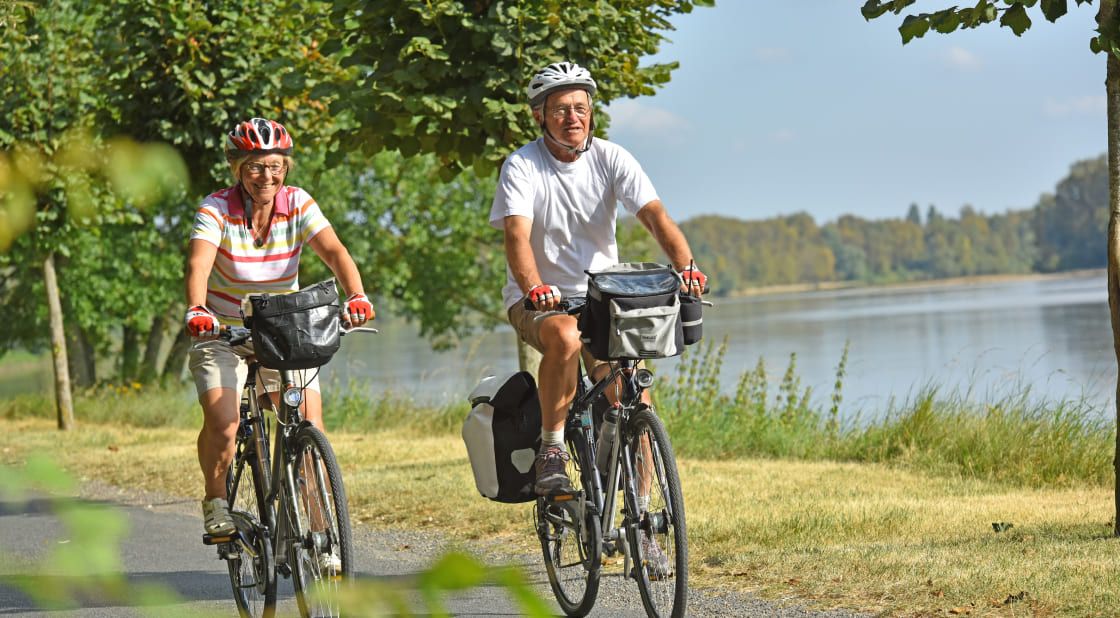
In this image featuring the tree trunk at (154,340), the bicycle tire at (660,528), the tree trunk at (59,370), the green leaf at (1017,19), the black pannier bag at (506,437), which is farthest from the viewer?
the tree trunk at (154,340)

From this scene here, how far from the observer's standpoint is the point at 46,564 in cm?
129

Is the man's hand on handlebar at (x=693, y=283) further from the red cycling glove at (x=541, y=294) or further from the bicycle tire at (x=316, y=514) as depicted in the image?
the bicycle tire at (x=316, y=514)

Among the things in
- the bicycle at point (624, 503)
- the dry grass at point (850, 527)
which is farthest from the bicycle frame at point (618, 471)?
the dry grass at point (850, 527)

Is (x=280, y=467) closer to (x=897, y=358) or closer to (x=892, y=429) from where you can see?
(x=892, y=429)

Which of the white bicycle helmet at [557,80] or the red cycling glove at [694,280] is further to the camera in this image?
the white bicycle helmet at [557,80]

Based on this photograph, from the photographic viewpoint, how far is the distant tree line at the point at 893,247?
5177 inches

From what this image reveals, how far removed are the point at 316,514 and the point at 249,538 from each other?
0.61 metres

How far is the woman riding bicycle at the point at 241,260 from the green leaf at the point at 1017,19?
311cm

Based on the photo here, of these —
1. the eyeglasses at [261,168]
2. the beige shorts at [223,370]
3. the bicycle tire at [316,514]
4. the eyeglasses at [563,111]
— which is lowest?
the bicycle tire at [316,514]

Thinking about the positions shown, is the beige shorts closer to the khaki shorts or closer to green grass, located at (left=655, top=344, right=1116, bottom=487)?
the khaki shorts

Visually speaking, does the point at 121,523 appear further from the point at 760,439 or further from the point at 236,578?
the point at 760,439

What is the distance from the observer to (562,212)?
5.19m

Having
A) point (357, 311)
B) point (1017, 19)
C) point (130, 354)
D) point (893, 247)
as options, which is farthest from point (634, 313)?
point (893, 247)

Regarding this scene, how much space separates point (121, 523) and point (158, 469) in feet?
33.5
